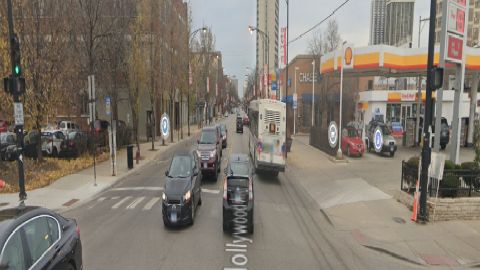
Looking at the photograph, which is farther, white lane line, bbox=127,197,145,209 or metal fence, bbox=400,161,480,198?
white lane line, bbox=127,197,145,209

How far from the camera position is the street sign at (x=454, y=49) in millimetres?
12609

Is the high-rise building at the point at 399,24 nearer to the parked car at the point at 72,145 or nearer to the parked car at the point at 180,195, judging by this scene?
the parked car at the point at 72,145

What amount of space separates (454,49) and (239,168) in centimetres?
841

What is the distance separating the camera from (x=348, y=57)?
24.0m

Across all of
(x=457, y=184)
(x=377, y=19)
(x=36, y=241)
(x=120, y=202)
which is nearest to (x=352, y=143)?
(x=457, y=184)

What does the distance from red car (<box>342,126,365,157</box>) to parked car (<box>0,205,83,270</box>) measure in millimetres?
20550

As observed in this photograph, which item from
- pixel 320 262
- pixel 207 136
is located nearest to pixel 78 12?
pixel 207 136

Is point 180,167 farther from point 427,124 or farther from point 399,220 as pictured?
point 427,124

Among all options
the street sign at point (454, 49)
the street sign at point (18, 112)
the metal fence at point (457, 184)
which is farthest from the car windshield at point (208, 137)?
the street sign at point (454, 49)

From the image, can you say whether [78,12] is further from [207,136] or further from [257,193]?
[257,193]

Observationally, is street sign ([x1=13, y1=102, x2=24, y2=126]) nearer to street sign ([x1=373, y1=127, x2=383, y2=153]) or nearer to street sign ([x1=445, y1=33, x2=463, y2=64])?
street sign ([x1=445, y1=33, x2=463, y2=64])

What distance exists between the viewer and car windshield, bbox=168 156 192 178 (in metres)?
11.8

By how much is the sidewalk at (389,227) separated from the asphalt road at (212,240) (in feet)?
1.41

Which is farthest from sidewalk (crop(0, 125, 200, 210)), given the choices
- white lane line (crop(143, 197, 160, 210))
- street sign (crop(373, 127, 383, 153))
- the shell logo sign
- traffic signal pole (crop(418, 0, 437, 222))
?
street sign (crop(373, 127, 383, 153))
